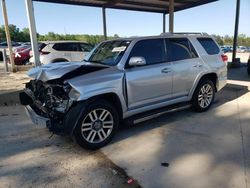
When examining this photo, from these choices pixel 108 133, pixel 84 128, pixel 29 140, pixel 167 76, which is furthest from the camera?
pixel 167 76

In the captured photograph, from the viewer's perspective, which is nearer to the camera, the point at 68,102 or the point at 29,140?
the point at 68,102

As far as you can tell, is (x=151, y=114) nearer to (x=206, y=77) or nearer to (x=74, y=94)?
(x=74, y=94)

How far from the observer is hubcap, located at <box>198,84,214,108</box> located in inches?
224

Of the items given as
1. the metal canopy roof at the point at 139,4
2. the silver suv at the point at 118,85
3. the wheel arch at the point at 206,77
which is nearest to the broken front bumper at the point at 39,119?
the silver suv at the point at 118,85

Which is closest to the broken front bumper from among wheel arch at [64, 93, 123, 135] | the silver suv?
the silver suv

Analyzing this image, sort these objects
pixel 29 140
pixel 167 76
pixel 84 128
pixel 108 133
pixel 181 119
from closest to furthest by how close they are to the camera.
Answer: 1. pixel 84 128
2. pixel 108 133
3. pixel 29 140
4. pixel 167 76
5. pixel 181 119

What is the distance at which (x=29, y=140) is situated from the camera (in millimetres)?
4441

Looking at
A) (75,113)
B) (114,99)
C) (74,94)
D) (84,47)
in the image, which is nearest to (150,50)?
(114,99)

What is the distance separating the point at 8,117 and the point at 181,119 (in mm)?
3909

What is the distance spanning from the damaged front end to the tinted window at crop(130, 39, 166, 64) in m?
1.43

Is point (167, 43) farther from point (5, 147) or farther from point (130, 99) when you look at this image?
point (5, 147)

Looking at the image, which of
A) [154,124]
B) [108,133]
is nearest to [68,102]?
[108,133]

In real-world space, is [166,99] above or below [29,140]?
above

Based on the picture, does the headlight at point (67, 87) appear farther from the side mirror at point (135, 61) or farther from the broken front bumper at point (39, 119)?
the side mirror at point (135, 61)
